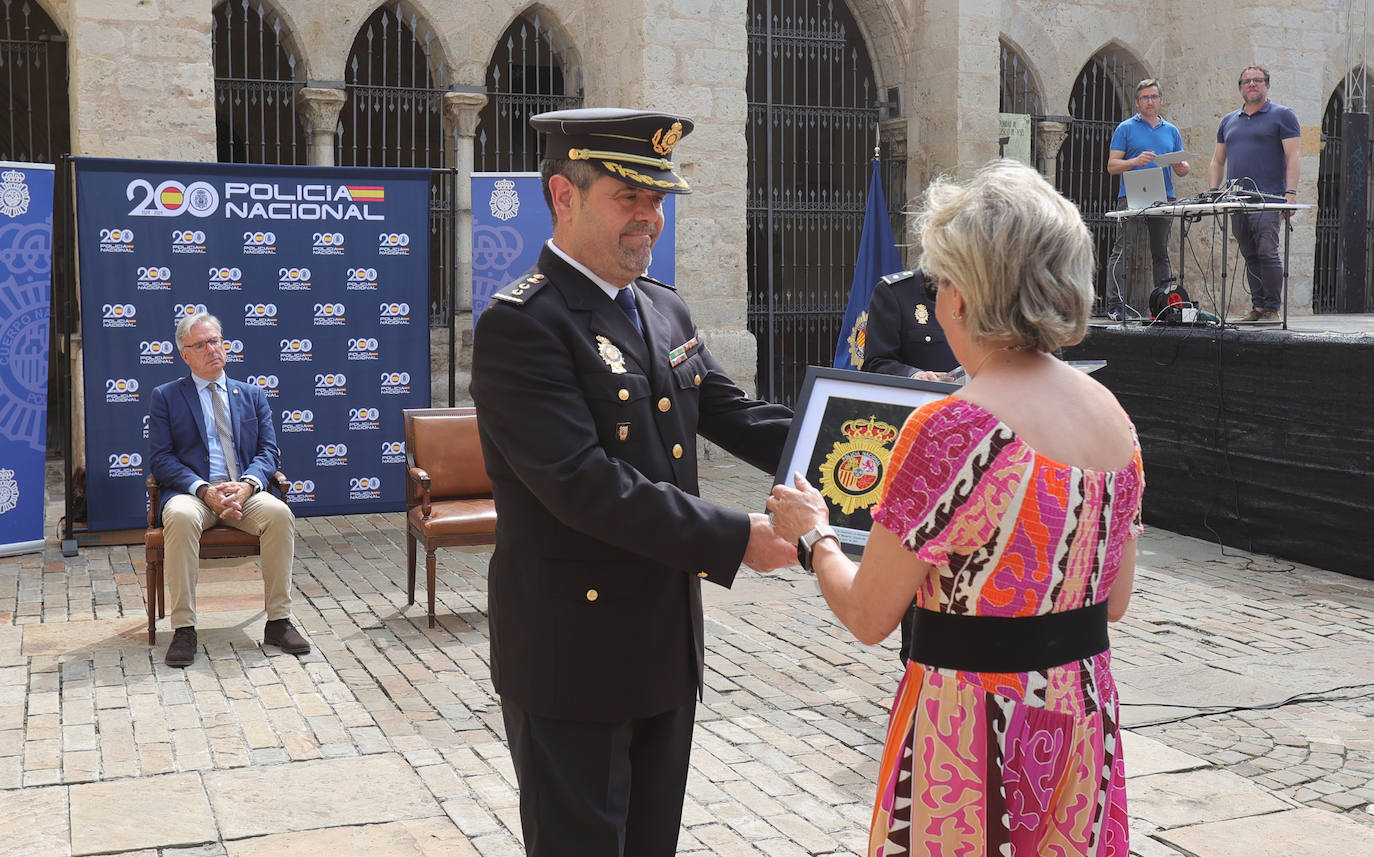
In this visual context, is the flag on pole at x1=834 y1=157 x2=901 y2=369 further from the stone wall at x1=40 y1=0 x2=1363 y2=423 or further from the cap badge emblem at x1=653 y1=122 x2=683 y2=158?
the cap badge emblem at x1=653 y1=122 x2=683 y2=158

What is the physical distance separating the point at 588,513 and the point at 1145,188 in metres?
9.20

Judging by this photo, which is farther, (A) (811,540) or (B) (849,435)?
(B) (849,435)

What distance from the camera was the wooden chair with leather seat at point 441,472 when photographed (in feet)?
22.5

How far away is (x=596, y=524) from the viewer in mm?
2469

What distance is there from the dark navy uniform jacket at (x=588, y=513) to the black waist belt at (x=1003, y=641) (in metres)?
0.48

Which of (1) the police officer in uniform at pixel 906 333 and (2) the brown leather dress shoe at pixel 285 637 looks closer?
(1) the police officer in uniform at pixel 906 333

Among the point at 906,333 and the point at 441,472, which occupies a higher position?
the point at 906,333

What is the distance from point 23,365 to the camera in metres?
7.99

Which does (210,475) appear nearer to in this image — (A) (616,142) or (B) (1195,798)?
(A) (616,142)

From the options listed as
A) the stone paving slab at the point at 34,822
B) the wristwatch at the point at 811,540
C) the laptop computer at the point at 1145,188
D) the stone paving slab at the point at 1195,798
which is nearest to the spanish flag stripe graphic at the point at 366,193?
the stone paving slab at the point at 34,822

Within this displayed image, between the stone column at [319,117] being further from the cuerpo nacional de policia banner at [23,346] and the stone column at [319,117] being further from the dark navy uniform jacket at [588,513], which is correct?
the dark navy uniform jacket at [588,513]

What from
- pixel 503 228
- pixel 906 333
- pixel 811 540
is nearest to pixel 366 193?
pixel 503 228

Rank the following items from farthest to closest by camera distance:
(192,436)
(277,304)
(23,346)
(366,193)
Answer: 1. (366,193)
2. (277,304)
3. (23,346)
4. (192,436)

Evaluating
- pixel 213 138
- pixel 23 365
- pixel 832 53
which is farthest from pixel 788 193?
pixel 23 365
